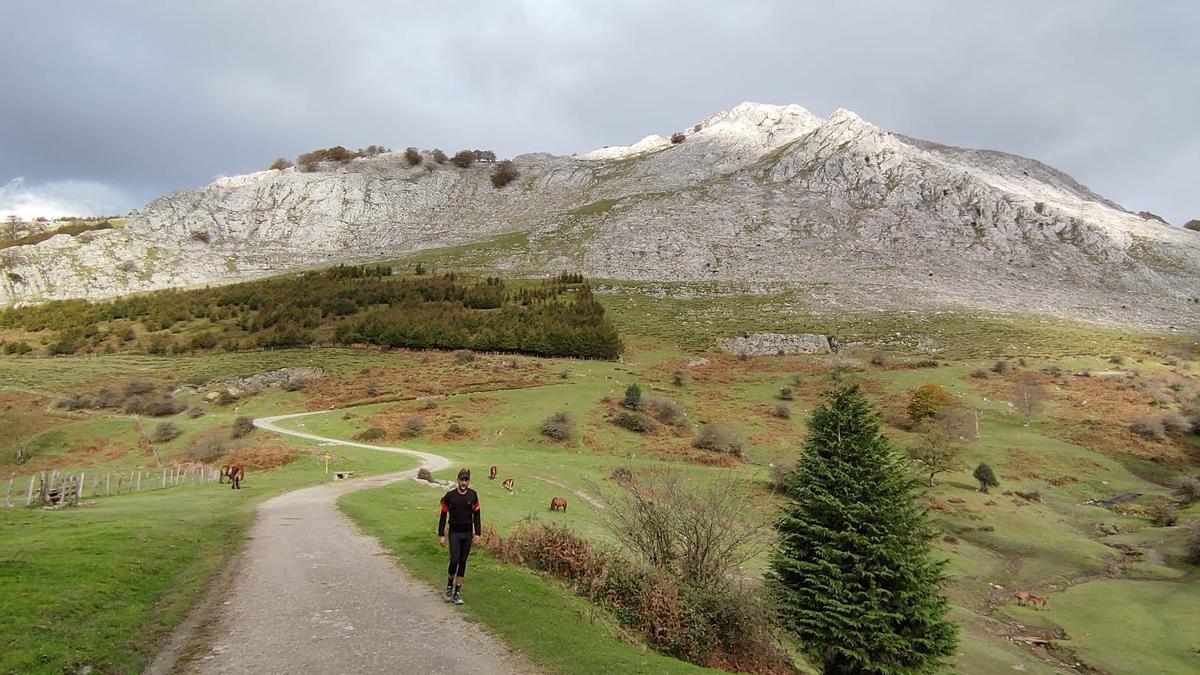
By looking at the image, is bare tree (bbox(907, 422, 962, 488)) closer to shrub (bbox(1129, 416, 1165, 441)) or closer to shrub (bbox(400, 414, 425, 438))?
shrub (bbox(1129, 416, 1165, 441))

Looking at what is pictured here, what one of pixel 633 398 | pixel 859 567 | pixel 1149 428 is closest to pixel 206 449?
pixel 633 398

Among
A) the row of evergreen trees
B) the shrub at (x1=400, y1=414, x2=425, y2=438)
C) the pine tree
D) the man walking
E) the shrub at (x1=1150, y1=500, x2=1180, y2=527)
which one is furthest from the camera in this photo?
the row of evergreen trees

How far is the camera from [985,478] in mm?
34125

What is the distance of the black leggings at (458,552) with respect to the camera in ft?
32.9

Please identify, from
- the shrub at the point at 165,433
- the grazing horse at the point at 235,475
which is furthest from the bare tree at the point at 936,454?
the shrub at the point at 165,433

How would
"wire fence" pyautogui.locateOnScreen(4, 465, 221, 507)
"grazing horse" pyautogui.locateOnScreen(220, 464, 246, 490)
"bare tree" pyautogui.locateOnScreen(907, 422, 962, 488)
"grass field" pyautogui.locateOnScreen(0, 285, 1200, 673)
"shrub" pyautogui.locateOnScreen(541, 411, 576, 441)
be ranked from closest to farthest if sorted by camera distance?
1. "grass field" pyautogui.locateOnScreen(0, 285, 1200, 673)
2. "wire fence" pyautogui.locateOnScreen(4, 465, 221, 507)
3. "grazing horse" pyautogui.locateOnScreen(220, 464, 246, 490)
4. "bare tree" pyautogui.locateOnScreen(907, 422, 962, 488)
5. "shrub" pyautogui.locateOnScreen(541, 411, 576, 441)

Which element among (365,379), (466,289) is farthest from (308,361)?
(466,289)

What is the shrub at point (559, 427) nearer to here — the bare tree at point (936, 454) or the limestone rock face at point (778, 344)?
the bare tree at point (936, 454)

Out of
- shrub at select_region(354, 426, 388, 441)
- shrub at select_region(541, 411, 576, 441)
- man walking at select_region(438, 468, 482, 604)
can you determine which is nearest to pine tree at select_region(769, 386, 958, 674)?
man walking at select_region(438, 468, 482, 604)

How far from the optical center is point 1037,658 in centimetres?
1789

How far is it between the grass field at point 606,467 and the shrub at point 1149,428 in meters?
0.71

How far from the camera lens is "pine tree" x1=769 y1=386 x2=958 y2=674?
12.4 meters

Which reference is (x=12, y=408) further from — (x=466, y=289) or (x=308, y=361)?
(x=466, y=289)

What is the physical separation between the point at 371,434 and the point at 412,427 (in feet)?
9.95
